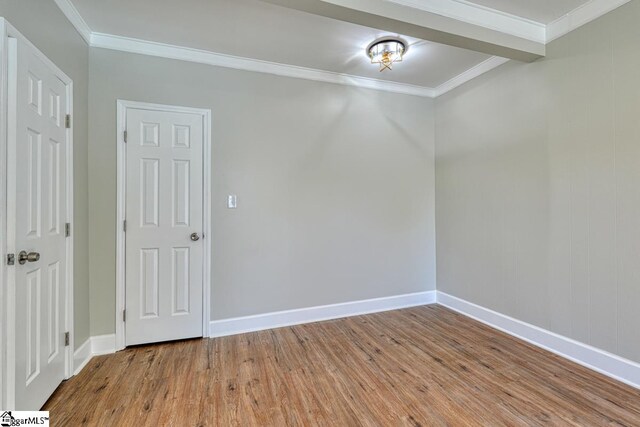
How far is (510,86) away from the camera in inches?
116

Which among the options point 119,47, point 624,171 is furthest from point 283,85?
point 624,171

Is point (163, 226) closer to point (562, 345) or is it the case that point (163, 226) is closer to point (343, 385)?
point (343, 385)

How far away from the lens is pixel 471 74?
131 inches

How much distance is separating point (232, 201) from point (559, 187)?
296cm

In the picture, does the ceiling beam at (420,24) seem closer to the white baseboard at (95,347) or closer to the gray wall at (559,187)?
the gray wall at (559,187)

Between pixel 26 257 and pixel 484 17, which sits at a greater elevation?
pixel 484 17

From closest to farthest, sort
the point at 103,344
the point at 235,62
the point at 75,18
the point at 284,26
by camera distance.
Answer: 1. the point at 75,18
2. the point at 284,26
3. the point at 103,344
4. the point at 235,62

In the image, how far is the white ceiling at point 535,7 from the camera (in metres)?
2.27

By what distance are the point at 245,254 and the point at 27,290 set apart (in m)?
1.63

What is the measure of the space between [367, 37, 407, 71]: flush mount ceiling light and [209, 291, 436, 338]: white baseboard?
2.61m

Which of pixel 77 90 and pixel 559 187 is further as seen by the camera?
pixel 559 187

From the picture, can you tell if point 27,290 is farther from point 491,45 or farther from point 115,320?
point 491,45

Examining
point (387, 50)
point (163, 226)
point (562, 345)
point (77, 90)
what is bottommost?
point (562, 345)

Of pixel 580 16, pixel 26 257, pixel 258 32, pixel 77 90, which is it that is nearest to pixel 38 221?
pixel 26 257
